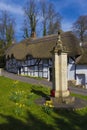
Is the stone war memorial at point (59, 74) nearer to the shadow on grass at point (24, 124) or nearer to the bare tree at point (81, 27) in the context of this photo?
the shadow on grass at point (24, 124)

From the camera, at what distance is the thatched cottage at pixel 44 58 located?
107 ft

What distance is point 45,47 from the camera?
118 ft

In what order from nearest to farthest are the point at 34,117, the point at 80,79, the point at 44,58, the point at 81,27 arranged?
the point at 34,117, the point at 80,79, the point at 44,58, the point at 81,27

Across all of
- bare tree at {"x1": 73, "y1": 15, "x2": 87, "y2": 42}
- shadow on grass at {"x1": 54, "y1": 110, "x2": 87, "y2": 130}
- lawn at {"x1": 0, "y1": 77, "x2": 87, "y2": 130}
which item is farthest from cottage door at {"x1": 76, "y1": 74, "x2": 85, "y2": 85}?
bare tree at {"x1": 73, "y1": 15, "x2": 87, "y2": 42}

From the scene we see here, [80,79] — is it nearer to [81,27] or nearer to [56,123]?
[56,123]

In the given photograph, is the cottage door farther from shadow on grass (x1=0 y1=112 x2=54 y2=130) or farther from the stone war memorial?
shadow on grass (x1=0 y1=112 x2=54 y2=130)

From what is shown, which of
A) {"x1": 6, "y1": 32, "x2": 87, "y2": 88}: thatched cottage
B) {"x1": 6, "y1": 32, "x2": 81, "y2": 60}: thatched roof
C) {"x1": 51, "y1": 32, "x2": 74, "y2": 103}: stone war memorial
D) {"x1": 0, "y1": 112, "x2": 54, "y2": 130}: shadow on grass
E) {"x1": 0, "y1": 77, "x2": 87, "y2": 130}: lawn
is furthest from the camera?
{"x1": 6, "y1": 32, "x2": 81, "y2": 60}: thatched roof

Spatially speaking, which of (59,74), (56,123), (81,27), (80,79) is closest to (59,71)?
(59,74)

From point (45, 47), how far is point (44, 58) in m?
2.48

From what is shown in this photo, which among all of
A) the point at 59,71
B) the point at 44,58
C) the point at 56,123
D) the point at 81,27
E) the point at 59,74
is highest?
the point at 81,27

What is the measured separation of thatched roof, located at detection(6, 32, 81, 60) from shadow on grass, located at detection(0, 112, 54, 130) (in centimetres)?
2114

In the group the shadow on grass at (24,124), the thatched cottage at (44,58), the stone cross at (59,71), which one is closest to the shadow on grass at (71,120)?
the shadow on grass at (24,124)

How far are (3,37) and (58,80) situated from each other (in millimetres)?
45534

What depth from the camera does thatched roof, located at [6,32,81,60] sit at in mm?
33688
